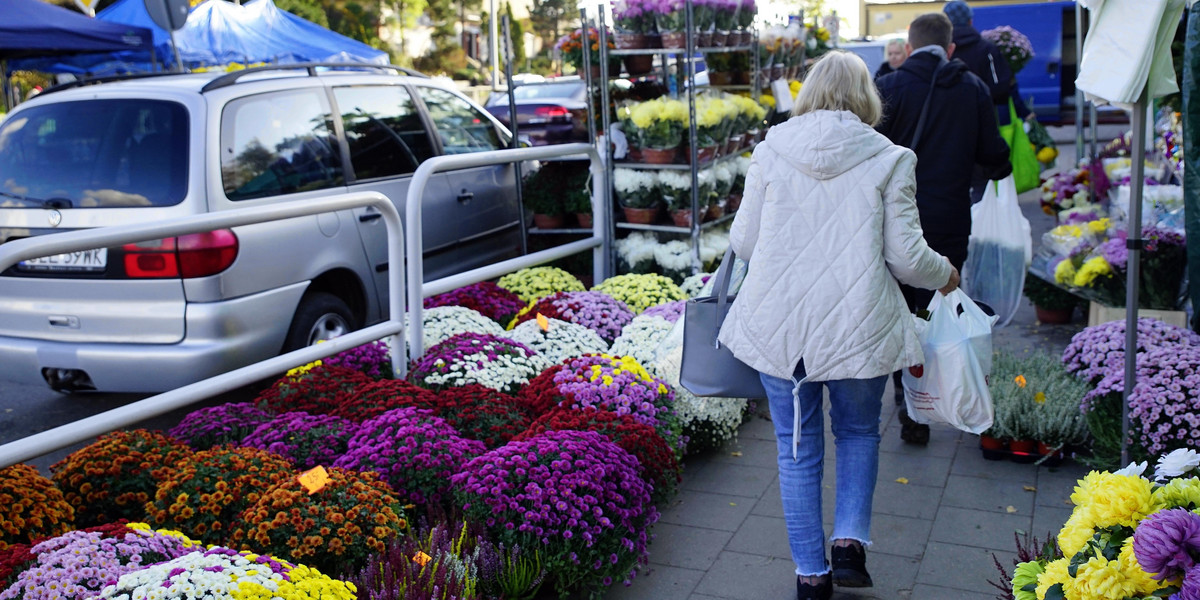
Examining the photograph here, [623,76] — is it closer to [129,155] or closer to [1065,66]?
[129,155]

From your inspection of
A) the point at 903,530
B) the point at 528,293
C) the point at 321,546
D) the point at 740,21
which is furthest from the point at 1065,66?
the point at 321,546

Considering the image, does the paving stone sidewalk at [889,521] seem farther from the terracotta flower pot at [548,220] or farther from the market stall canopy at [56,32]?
the market stall canopy at [56,32]

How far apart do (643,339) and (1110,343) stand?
2042 millimetres

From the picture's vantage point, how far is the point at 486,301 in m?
5.69

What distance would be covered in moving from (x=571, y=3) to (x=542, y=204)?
3875cm

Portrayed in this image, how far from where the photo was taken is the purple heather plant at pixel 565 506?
10.3 feet

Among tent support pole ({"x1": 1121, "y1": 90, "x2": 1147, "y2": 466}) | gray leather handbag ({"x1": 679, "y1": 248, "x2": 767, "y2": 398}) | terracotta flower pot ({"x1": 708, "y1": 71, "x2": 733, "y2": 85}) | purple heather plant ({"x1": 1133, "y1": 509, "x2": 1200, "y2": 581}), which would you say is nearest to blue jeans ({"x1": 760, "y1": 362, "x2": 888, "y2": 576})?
gray leather handbag ({"x1": 679, "y1": 248, "x2": 767, "y2": 398})

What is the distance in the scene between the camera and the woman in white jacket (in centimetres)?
295

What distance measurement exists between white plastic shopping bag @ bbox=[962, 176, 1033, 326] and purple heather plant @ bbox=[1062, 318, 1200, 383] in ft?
4.05

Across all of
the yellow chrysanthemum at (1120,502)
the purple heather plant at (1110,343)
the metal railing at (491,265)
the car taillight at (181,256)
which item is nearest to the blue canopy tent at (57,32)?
the car taillight at (181,256)

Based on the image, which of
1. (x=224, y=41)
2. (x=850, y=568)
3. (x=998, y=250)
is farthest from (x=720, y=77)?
(x=224, y=41)

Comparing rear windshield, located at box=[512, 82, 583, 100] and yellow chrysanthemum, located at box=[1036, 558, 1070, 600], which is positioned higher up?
rear windshield, located at box=[512, 82, 583, 100]

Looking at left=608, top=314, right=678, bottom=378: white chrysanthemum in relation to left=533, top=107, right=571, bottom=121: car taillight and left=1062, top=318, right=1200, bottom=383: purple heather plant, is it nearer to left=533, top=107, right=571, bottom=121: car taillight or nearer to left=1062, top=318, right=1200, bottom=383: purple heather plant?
left=1062, top=318, right=1200, bottom=383: purple heather plant

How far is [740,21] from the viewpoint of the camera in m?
7.19
